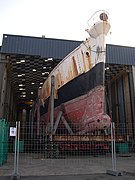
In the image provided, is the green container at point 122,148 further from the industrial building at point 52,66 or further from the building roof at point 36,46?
the building roof at point 36,46

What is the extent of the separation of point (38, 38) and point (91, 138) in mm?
9397

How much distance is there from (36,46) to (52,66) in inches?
124

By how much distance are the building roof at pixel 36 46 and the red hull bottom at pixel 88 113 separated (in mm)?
5117

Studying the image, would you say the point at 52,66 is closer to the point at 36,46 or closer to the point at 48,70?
the point at 48,70

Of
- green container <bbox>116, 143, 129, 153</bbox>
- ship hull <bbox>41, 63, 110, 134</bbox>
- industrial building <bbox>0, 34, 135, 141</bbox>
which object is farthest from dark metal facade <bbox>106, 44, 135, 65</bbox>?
green container <bbox>116, 143, 129, 153</bbox>

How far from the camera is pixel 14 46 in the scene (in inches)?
641

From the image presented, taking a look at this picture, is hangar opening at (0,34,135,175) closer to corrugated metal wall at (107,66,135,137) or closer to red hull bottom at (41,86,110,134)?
corrugated metal wall at (107,66,135,137)

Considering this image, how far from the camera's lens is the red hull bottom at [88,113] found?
36.3ft

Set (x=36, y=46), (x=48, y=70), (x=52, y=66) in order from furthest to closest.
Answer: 1. (x=48, y=70)
2. (x=52, y=66)
3. (x=36, y=46)

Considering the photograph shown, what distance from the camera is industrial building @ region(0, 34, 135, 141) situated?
1655cm

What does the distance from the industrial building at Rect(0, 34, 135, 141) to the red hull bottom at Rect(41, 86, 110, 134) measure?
9.25 feet

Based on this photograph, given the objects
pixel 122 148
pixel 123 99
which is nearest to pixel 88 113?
pixel 122 148

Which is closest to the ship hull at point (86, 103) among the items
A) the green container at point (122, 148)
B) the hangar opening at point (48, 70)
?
the hangar opening at point (48, 70)

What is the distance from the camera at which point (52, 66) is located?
63.7 ft
